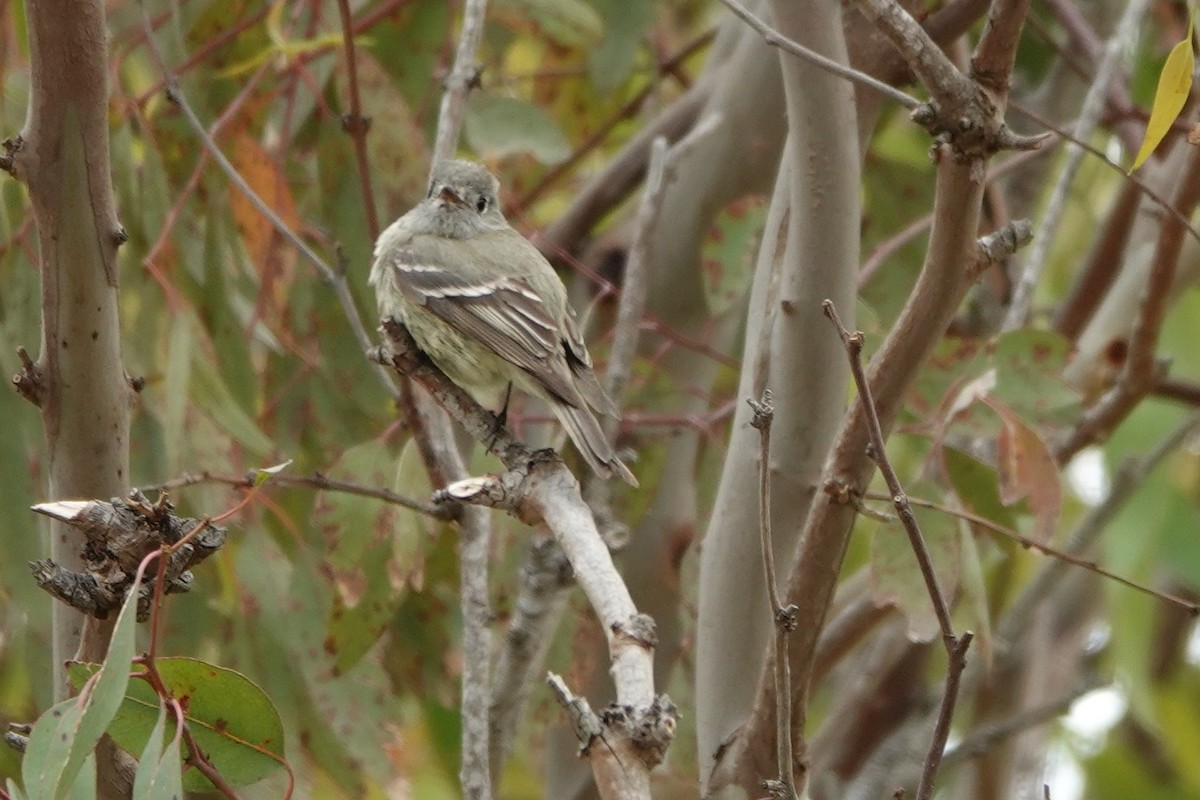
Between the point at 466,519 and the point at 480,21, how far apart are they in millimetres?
893

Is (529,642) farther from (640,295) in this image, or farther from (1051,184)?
(1051,184)

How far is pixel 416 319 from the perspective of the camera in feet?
11.0

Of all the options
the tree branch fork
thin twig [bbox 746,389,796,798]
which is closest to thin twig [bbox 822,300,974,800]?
thin twig [bbox 746,389,796,798]

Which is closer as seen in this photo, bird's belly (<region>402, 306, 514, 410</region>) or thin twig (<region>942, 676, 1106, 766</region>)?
bird's belly (<region>402, 306, 514, 410</region>)

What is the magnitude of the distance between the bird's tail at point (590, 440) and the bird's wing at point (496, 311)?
36 mm

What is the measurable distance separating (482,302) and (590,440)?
2.57 ft

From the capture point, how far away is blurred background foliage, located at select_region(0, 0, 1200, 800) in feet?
9.68

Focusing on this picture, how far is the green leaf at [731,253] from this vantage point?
3.27 m

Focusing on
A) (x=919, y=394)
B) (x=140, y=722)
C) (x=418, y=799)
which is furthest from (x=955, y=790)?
(x=140, y=722)

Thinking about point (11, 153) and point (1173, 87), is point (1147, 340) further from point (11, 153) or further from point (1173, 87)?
point (11, 153)

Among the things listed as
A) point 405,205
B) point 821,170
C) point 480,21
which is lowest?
point 821,170

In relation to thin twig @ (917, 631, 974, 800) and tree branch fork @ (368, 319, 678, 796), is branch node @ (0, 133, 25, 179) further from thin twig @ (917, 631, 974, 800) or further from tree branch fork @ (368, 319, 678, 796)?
thin twig @ (917, 631, 974, 800)

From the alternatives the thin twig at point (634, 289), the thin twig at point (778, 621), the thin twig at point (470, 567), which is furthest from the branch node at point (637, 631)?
the thin twig at point (634, 289)

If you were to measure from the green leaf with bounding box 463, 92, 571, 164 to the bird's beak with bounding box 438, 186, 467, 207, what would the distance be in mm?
224
